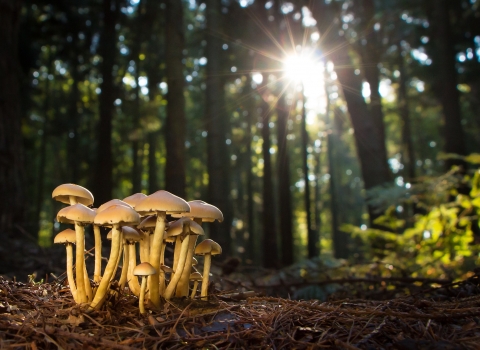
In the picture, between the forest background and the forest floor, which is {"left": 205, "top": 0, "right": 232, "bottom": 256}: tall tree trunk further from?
the forest floor

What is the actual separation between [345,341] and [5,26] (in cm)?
779

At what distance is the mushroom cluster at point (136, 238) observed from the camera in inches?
82.7

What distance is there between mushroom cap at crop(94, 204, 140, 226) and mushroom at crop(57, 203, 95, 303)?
110mm

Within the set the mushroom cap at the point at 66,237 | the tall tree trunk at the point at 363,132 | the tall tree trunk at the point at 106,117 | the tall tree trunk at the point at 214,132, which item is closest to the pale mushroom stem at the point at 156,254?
the mushroom cap at the point at 66,237

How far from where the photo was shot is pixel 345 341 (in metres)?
1.94

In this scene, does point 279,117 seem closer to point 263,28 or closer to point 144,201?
point 263,28

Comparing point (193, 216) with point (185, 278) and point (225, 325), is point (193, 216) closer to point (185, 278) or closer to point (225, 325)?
point (185, 278)

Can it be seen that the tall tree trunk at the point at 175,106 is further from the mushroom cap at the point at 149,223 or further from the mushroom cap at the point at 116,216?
the mushroom cap at the point at 116,216

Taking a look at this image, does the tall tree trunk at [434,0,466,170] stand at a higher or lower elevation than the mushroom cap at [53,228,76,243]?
higher

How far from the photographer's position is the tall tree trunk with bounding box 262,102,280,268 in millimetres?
12094

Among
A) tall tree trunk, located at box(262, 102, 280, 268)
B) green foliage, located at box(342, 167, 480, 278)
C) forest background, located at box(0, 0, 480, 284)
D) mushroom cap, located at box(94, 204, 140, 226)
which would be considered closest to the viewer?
mushroom cap, located at box(94, 204, 140, 226)

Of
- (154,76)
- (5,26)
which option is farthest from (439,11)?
(5,26)

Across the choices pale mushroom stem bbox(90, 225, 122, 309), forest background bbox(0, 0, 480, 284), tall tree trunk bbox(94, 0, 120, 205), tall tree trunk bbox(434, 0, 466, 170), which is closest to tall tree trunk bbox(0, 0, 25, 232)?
forest background bbox(0, 0, 480, 284)

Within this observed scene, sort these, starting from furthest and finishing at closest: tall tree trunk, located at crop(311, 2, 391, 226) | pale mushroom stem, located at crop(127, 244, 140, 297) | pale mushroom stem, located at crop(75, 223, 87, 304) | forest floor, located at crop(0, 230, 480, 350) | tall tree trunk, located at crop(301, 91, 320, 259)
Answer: tall tree trunk, located at crop(301, 91, 320, 259)
tall tree trunk, located at crop(311, 2, 391, 226)
pale mushroom stem, located at crop(127, 244, 140, 297)
pale mushroom stem, located at crop(75, 223, 87, 304)
forest floor, located at crop(0, 230, 480, 350)
